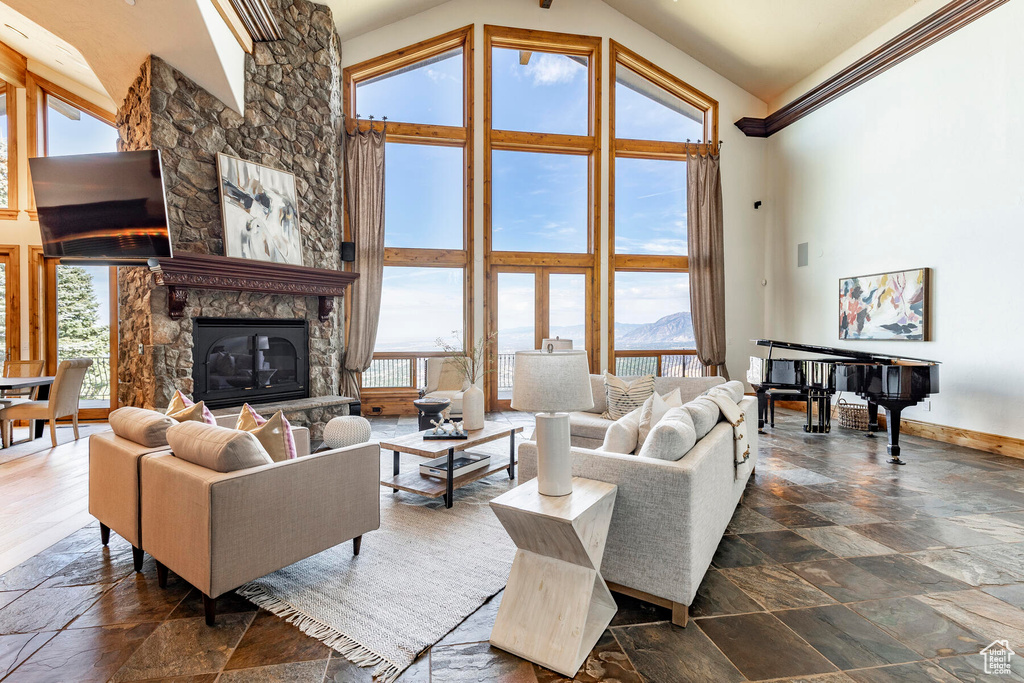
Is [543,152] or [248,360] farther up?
[543,152]

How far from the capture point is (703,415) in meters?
2.59

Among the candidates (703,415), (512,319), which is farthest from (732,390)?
(512,319)

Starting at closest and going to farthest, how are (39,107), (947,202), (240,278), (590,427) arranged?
(590,427) < (240,278) < (947,202) < (39,107)

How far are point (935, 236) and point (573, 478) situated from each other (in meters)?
5.79

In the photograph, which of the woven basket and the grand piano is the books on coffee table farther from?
the woven basket

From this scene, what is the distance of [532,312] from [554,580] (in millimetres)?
5698

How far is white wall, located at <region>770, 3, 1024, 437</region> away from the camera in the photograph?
4.78 metres

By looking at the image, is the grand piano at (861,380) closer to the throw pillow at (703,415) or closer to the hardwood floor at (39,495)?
the throw pillow at (703,415)

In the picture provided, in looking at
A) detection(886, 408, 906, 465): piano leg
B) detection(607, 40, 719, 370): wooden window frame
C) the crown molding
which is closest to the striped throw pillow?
detection(886, 408, 906, 465): piano leg

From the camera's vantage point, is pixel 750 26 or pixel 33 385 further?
pixel 750 26

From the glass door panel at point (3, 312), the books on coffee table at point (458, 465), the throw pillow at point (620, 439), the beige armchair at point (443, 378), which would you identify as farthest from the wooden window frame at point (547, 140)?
the glass door panel at point (3, 312)

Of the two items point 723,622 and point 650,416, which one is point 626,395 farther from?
point 723,622

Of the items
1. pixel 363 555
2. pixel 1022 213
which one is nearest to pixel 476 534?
pixel 363 555

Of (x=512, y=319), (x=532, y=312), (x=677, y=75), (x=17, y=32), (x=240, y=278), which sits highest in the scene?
(x=677, y=75)
